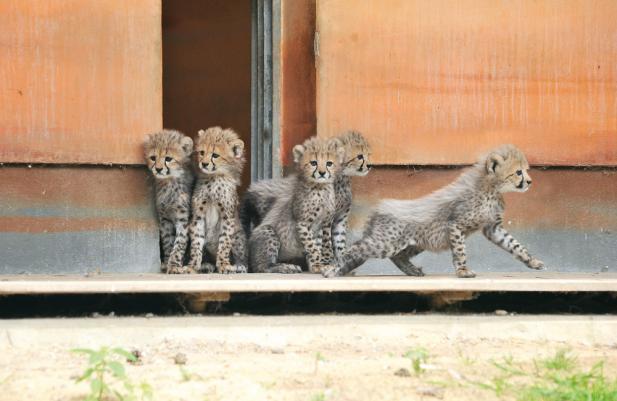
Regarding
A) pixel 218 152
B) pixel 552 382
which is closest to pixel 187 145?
pixel 218 152

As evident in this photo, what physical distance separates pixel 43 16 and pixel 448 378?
13.4ft

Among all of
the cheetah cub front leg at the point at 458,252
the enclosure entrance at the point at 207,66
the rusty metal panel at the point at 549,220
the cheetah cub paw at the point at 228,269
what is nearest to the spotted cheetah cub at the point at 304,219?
the cheetah cub paw at the point at 228,269

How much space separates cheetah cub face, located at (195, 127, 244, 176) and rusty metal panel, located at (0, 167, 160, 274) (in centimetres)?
46

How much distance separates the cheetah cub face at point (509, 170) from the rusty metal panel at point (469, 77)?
0.65 metres

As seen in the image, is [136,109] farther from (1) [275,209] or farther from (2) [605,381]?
(2) [605,381]

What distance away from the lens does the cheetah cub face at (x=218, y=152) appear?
8.14m

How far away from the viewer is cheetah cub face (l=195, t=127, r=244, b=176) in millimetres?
8141

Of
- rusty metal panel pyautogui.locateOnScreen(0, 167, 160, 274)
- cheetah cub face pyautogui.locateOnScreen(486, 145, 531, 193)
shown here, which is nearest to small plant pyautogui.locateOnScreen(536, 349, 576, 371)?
cheetah cub face pyautogui.locateOnScreen(486, 145, 531, 193)

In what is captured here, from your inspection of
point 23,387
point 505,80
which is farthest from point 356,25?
point 23,387

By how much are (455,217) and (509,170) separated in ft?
1.58

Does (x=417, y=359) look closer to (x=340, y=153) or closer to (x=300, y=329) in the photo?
(x=300, y=329)

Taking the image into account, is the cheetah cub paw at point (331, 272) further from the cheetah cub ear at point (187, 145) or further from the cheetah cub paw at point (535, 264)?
the cheetah cub ear at point (187, 145)

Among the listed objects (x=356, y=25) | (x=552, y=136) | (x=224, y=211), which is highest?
(x=356, y=25)

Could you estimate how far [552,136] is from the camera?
830 centimetres
